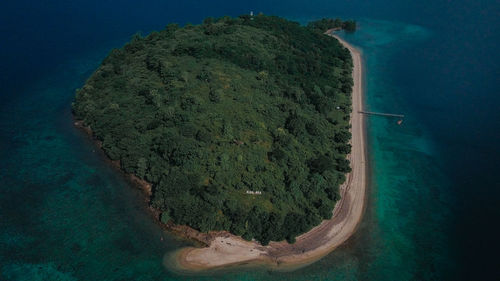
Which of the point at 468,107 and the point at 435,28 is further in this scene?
the point at 435,28

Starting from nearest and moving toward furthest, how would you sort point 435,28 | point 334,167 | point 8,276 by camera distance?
1. point 8,276
2. point 334,167
3. point 435,28

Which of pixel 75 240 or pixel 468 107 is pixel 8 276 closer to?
pixel 75 240

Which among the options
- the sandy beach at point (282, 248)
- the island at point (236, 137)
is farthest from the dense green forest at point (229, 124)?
the sandy beach at point (282, 248)

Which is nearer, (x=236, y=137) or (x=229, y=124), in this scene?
(x=236, y=137)

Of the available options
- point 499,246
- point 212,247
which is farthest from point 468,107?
point 212,247

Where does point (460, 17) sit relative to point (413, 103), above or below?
above

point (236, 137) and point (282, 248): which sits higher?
point (236, 137)

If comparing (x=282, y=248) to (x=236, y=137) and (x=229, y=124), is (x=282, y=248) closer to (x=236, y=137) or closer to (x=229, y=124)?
(x=236, y=137)

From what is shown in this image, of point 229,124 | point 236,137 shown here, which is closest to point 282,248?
point 236,137
